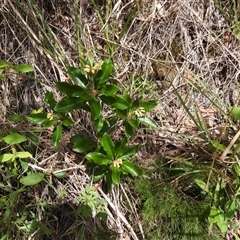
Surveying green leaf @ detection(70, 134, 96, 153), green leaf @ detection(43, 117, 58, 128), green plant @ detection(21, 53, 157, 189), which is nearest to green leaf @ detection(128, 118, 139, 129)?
green plant @ detection(21, 53, 157, 189)

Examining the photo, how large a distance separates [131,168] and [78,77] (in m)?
0.50

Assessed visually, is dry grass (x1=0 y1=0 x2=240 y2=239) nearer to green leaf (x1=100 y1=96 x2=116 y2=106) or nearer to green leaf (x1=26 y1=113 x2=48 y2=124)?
green leaf (x1=26 y1=113 x2=48 y2=124)

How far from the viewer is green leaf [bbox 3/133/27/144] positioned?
1.69 m

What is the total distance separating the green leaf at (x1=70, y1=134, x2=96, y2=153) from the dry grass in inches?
4.7

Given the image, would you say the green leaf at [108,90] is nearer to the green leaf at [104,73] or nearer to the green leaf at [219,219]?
the green leaf at [104,73]

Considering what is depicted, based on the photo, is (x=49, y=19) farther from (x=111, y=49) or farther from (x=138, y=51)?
(x=138, y=51)

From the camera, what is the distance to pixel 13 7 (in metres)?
1.83

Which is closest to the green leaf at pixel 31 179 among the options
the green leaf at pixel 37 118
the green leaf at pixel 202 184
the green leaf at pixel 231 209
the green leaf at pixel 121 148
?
the green leaf at pixel 37 118

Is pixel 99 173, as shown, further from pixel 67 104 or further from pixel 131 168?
pixel 67 104

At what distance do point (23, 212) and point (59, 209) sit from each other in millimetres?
184

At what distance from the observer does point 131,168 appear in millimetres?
1693

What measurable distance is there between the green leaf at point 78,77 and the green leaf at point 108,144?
260 millimetres

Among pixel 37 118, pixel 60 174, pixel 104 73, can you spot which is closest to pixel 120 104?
pixel 104 73

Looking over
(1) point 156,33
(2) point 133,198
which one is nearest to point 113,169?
(2) point 133,198
